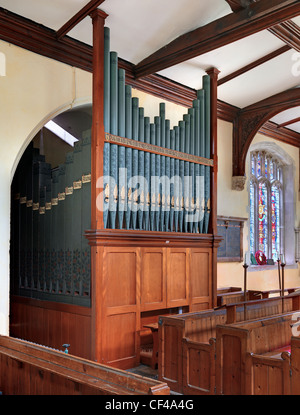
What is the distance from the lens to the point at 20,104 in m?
5.45

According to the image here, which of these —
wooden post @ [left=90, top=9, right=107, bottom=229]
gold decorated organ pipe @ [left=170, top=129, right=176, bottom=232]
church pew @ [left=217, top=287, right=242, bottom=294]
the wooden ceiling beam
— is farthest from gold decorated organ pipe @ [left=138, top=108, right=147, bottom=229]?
church pew @ [left=217, top=287, right=242, bottom=294]

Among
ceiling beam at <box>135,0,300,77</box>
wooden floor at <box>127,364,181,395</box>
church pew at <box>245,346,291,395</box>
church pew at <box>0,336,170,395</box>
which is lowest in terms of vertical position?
wooden floor at <box>127,364,181,395</box>

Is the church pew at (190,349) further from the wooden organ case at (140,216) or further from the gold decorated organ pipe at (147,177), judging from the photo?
the gold decorated organ pipe at (147,177)

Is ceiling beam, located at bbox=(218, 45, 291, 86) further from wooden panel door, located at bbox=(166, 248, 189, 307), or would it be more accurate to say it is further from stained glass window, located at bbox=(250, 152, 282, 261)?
wooden panel door, located at bbox=(166, 248, 189, 307)

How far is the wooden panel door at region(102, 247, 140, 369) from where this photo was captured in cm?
521

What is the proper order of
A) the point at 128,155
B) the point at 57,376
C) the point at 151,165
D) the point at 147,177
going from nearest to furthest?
the point at 57,376 < the point at 128,155 < the point at 147,177 < the point at 151,165

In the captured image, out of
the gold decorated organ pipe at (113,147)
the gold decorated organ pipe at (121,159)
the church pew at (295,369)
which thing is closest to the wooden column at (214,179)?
the gold decorated organ pipe at (121,159)

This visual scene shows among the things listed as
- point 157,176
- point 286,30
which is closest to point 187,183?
point 157,176

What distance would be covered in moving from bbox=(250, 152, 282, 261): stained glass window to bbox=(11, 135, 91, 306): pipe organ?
5331 millimetres

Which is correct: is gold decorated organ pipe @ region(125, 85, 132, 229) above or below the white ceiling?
below

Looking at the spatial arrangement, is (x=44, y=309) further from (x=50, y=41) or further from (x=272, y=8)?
(x=272, y=8)

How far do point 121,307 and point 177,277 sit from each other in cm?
113

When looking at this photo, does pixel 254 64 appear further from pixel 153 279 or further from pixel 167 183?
pixel 153 279

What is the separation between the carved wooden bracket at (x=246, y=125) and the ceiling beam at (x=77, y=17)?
444 centimetres
